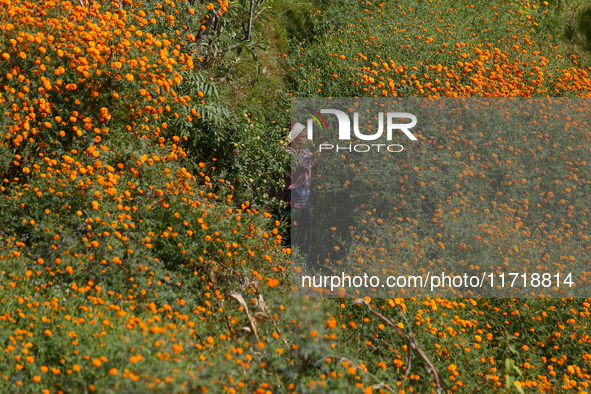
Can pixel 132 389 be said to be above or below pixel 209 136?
below

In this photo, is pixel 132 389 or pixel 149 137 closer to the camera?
pixel 132 389

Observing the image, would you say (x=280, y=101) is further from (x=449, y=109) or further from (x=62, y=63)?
(x=62, y=63)

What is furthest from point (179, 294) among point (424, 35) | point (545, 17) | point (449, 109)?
point (545, 17)

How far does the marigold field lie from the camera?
8.98ft

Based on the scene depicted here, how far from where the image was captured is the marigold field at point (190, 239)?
274 centimetres

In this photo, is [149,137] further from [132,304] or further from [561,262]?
[561,262]

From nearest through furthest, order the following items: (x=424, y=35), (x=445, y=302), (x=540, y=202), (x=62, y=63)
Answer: (x=62, y=63)
(x=445, y=302)
(x=540, y=202)
(x=424, y=35)

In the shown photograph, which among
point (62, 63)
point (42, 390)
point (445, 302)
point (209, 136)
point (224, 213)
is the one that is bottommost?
point (445, 302)

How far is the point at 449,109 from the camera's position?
5.80m

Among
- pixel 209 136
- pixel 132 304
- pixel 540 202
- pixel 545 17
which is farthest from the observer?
pixel 545 17

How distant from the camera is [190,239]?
3742 mm

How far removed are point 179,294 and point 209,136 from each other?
6.76 ft

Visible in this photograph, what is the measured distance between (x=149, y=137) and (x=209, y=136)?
0.63 meters

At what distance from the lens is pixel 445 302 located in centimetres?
412
